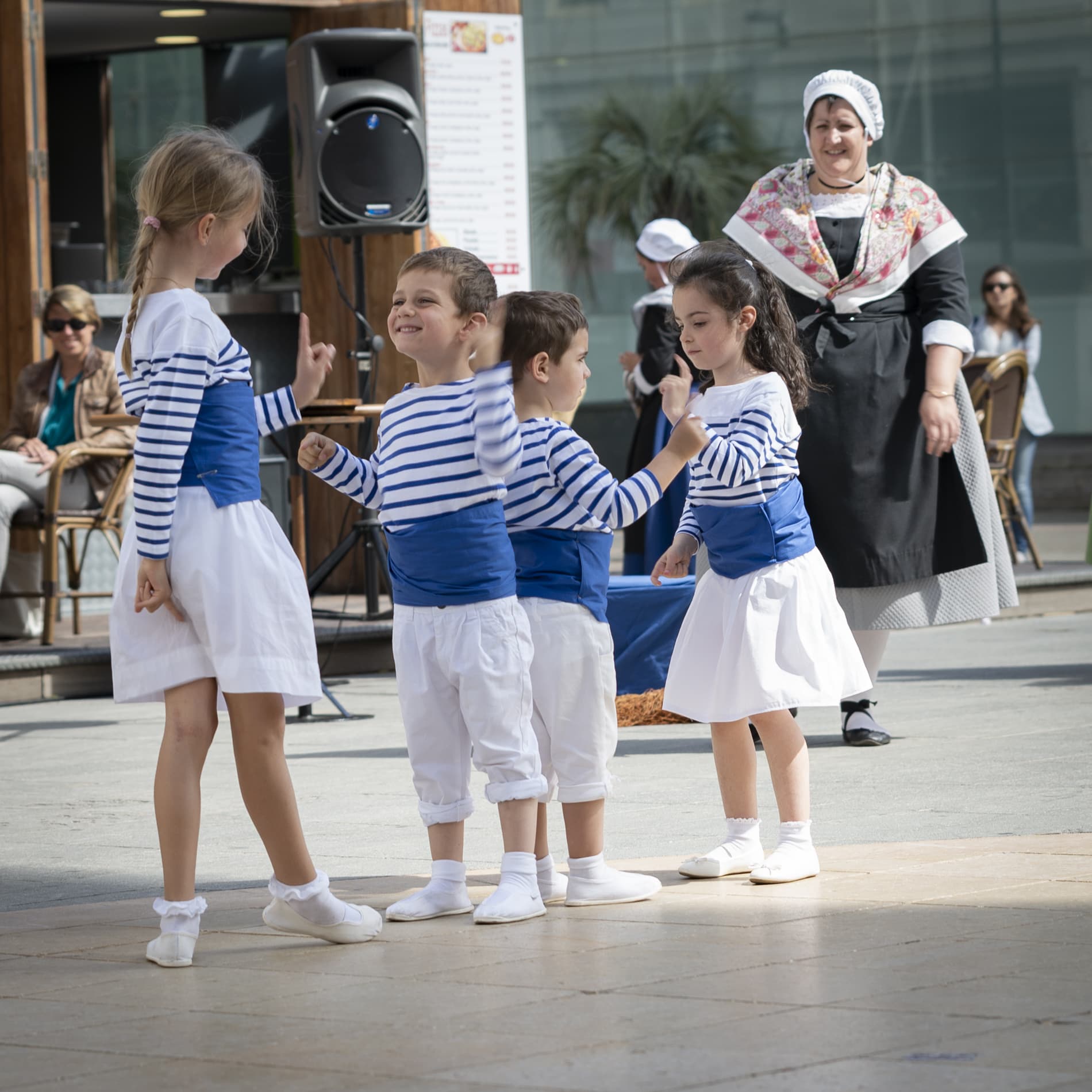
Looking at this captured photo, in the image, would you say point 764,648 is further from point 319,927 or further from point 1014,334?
point 1014,334

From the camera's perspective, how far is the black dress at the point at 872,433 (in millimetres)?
5789

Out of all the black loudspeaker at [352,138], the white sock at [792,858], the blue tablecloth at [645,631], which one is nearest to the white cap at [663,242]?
the black loudspeaker at [352,138]

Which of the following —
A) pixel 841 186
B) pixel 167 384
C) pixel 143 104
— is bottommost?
pixel 167 384

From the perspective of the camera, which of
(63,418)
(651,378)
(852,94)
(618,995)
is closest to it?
(618,995)

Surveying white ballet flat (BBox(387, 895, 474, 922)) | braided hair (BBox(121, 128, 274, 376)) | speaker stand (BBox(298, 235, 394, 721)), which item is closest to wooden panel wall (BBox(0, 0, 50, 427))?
speaker stand (BBox(298, 235, 394, 721))

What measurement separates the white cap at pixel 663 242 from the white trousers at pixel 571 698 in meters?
4.81

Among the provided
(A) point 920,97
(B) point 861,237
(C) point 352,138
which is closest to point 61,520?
(C) point 352,138

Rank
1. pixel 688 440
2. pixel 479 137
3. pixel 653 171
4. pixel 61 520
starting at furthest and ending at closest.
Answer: pixel 653 171 → pixel 479 137 → pixel 61 520 → pixel 688 440

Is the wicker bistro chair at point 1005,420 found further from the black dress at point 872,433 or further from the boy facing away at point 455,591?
the boy facing away at point 455,591

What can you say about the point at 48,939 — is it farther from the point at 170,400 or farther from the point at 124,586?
the point at 170,400

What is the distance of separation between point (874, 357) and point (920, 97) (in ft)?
59.0

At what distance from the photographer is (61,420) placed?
9180mm

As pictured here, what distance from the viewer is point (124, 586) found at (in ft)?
11.6

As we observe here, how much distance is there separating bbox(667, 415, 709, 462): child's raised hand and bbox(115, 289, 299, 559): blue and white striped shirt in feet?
2.44
